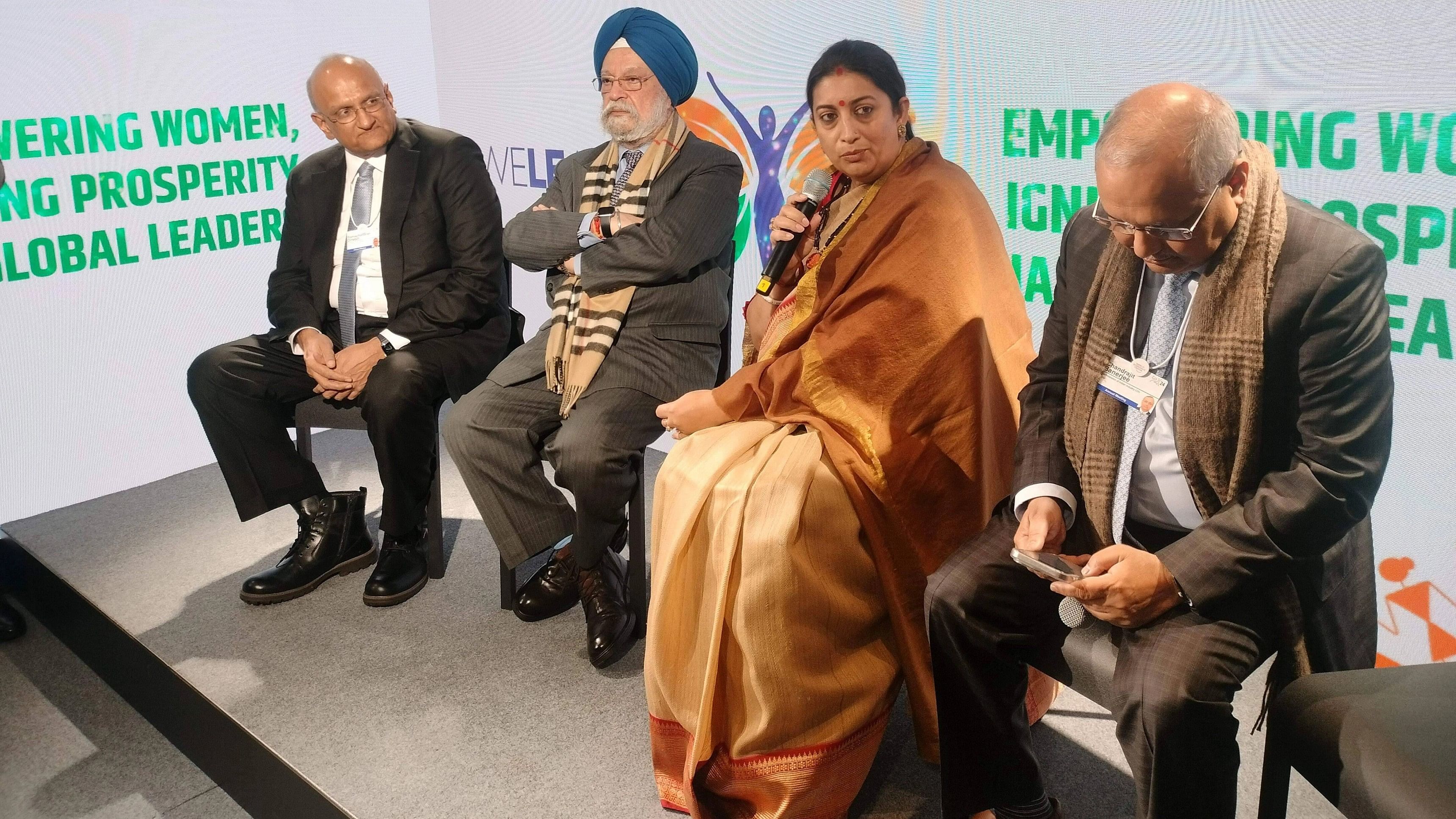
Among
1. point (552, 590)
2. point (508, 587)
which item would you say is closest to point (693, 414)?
point (552, 590)

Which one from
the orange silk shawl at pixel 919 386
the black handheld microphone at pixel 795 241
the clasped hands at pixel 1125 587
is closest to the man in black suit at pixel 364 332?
the black handheld microphone at pixel 795 241

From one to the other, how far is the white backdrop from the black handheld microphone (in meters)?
0.64

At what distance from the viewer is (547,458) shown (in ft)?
9.75

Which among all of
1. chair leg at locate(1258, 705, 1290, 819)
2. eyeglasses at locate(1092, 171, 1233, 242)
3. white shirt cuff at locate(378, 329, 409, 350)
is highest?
eyeglasses at locate(1092, 171, 1233, 242)

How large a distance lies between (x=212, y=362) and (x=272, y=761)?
1242 millimetres

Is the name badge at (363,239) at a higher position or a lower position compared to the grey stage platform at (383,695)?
higher

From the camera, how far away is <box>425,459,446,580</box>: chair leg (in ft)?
10.8

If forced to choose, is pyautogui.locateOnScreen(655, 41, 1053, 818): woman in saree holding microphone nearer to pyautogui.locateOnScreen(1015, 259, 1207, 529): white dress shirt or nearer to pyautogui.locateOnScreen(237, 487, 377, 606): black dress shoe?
pyautogui.locateOnScreen(1015, 259, 1207, 529): white dress shirt

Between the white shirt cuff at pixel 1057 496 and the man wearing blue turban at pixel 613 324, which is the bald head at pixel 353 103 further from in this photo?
the white shirt cuff at pixel 1057 496

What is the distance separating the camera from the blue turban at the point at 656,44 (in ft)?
9.84

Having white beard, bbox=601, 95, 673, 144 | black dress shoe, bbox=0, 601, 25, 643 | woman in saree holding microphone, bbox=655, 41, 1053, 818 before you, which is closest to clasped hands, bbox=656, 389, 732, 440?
woman in saree holding microphone, bbox=655, 41, 1053, 818

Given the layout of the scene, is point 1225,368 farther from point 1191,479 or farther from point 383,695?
point 383,695

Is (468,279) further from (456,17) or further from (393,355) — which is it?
(456,17)

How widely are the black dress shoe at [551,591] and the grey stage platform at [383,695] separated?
1.5 inches
